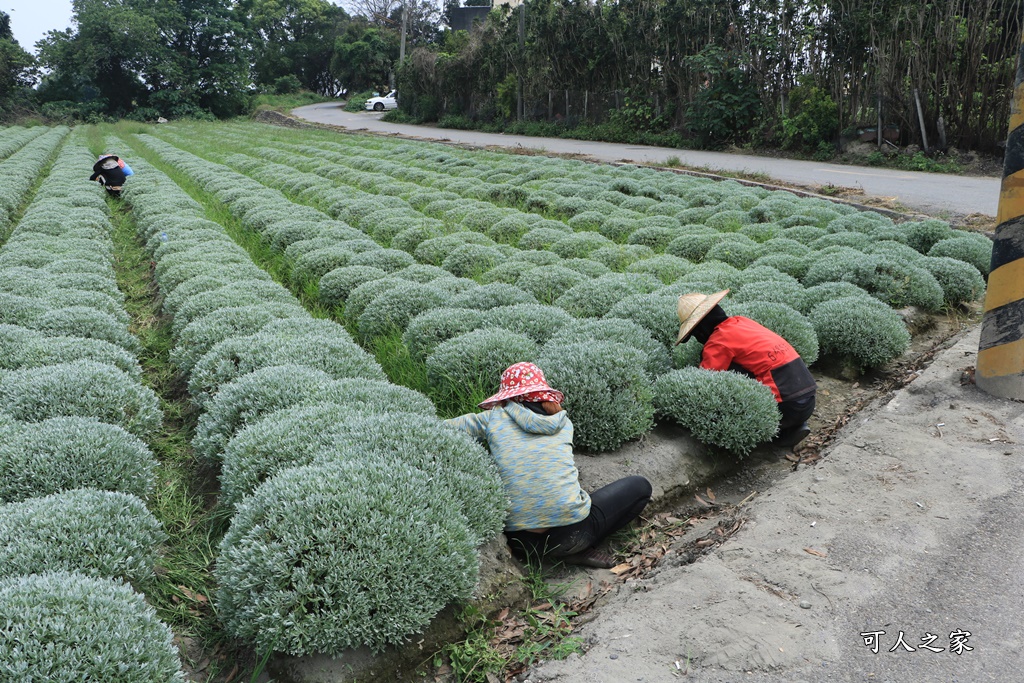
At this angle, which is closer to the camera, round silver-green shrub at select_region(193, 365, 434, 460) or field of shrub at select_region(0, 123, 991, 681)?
field of shrub at select_region(0, 123, 991, 681)

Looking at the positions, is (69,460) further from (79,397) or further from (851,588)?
(851,588)

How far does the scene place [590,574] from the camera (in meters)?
3.91

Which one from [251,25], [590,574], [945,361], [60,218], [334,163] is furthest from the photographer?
[251,25]

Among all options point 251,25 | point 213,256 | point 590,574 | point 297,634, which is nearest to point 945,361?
point 590,574

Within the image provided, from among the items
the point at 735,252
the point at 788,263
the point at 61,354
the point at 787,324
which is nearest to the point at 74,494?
the point at 61,354

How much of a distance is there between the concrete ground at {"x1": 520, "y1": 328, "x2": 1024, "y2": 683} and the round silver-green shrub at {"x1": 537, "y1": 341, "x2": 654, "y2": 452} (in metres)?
0.92

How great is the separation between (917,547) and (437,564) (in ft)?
7.48

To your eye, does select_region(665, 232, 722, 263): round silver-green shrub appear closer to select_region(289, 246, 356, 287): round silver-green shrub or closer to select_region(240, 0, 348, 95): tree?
select_region(289, 246, 356, 287): round silver-green shrub

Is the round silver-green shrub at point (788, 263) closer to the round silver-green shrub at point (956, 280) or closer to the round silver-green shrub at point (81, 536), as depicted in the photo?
the round silver-green shrub at point (956, 280)

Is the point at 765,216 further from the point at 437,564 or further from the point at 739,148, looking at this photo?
the point at 739,148

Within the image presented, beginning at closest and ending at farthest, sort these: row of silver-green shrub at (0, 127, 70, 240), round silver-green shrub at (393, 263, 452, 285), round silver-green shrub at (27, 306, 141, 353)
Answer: round silver-green shrub at (27, 306, 141, 353), round silver-green shrub at (393, 263, 452, 285), row of silver-green shrub at (0, 127, 70, 240)

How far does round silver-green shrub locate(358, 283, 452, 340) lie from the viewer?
6.77m

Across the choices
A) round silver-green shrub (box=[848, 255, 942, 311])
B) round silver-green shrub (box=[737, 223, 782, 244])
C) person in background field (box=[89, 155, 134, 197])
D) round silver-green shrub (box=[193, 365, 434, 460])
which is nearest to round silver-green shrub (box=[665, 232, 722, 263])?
round silver-green shrub (box=[737, 223, 782, 244])

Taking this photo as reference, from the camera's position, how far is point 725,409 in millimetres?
4762
